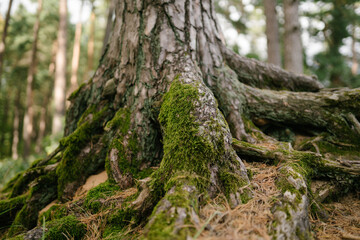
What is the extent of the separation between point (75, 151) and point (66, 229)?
3.75ft

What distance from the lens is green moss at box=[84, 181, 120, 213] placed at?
84.3 inches

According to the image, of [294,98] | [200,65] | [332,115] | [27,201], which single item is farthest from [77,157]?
[332,115]

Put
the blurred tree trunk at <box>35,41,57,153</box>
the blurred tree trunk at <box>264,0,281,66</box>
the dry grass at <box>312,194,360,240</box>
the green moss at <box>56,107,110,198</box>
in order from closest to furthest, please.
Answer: the dry grass at <box>312,194,360,240</box>
the green moss at <box>56,107,110,198</box>
the blurred tree trunk at <box>264,0,281,66</box>
the blurred tree trunk at <box>35,41,57,153</box>

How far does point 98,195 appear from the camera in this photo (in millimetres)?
2207

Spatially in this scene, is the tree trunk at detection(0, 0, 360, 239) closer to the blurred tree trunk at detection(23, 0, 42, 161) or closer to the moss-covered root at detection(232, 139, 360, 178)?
the moss-covered root at detection(232, 139, 360, 178)

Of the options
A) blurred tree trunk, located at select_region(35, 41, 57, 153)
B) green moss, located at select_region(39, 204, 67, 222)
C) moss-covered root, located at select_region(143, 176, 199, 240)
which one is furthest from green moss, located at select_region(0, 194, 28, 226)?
blurred tree trunk, located at select_region(35, 41, 57, 153)

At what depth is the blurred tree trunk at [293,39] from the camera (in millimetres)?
6227

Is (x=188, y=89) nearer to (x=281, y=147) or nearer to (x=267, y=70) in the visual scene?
(x=281, y=147)

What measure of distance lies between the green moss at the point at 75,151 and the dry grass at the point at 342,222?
2664mm

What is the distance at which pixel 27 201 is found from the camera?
106 inches

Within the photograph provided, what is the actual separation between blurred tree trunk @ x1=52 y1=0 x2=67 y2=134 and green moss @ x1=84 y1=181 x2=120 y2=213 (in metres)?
7.85

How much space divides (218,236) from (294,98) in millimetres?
2659

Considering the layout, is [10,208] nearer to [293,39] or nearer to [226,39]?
[293,39]

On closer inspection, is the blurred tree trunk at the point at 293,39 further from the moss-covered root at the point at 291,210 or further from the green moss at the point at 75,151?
the green moss at the point at 75,151
